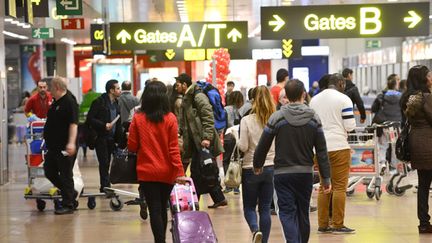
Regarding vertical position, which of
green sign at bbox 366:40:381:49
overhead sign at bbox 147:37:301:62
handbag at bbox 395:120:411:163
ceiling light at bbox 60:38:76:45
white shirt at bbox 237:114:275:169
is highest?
ceiling light at bbox 60:38:76:45

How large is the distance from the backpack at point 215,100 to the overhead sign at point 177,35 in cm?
596

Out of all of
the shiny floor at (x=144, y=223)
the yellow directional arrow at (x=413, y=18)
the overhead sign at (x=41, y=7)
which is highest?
the overhead sign at (x=41, y=7)

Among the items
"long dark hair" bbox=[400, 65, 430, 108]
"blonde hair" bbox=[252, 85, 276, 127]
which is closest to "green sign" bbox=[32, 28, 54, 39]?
"long dark hair" bbox=[400, 65, 430, 108]

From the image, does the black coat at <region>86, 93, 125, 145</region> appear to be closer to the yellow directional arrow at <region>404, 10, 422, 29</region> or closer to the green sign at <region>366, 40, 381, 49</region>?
the yellow directional arrow at <region>404, 10, 422, 29</region>

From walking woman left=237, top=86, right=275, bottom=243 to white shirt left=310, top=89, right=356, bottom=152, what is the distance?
1.18 m

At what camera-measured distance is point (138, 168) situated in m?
8.62

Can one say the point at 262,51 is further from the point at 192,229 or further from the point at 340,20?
the point at 192,229

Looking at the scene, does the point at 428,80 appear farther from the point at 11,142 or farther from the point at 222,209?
the point at 11,142

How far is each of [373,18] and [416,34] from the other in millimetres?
816

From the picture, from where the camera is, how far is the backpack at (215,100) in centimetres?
1244

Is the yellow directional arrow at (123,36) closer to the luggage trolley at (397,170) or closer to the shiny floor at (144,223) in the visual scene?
the shiny floor at (144,223)

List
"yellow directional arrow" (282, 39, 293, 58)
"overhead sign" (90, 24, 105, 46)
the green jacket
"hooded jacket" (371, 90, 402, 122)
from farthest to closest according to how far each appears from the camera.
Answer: "yellow directional arrow" (282, 39, 293, 58) → "overhead sign" (90, 24, 105, 46) → "hooded jacket" (371, 90, 402, 122) → the green jacket

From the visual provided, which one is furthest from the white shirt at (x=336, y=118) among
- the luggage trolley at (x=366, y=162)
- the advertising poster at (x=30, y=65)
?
the advertising poster at (x=30, y=65)

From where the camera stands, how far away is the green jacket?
452 inches
